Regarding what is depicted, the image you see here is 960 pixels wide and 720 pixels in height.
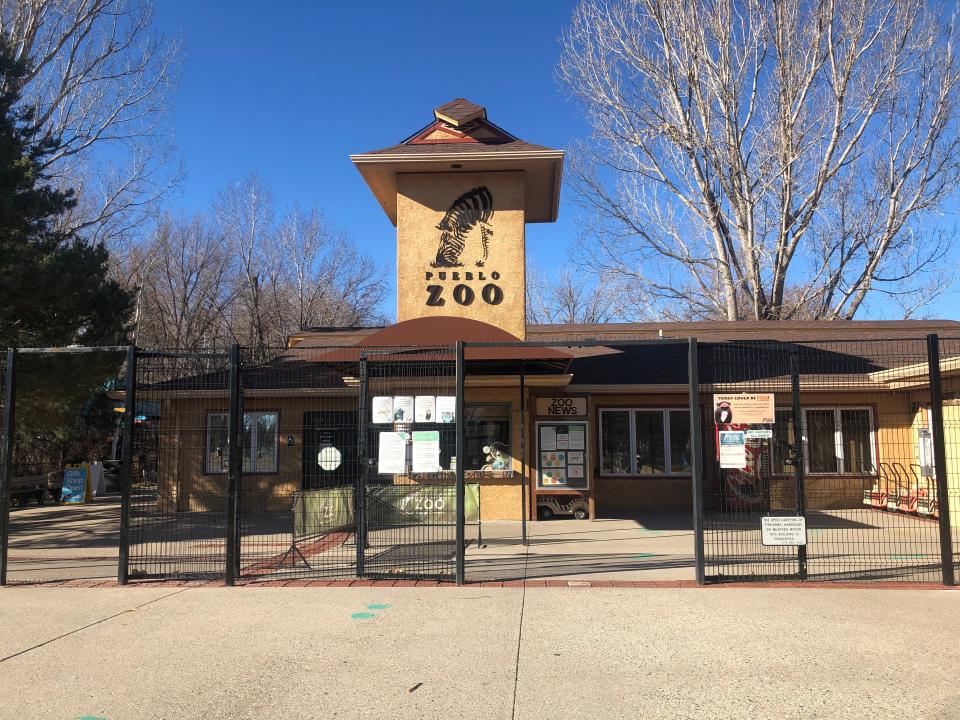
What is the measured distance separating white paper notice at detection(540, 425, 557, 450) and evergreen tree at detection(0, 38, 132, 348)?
8.90m

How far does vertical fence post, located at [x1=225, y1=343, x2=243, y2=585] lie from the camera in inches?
328

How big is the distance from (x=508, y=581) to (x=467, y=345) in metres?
2.80

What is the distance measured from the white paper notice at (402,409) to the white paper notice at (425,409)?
6cm

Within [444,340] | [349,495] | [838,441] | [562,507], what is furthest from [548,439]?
[838,441]

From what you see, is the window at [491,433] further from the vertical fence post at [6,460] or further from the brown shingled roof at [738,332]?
the vertical fence post at [6,460]

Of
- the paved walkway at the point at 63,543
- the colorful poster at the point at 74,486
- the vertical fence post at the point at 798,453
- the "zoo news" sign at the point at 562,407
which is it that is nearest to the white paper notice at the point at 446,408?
the vertical fence post at the point at 798,453

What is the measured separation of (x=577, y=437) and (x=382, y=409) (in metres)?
7.18

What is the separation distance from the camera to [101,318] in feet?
47.3

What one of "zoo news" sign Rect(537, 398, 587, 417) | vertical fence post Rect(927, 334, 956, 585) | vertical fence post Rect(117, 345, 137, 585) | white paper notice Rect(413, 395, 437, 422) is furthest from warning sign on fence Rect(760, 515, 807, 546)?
vertical fence post Rect(117, 345, 137, 585)

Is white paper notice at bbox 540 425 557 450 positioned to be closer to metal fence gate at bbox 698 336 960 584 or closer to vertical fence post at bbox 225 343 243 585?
metal fence gate at bbox 698 336 960 584

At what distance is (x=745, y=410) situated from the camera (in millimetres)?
8297

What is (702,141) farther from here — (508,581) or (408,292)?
(508,581)

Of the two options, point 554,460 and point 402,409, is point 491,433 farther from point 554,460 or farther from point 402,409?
point 402,409

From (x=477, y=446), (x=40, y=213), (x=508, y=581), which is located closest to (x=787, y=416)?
(x=477, y=446)
